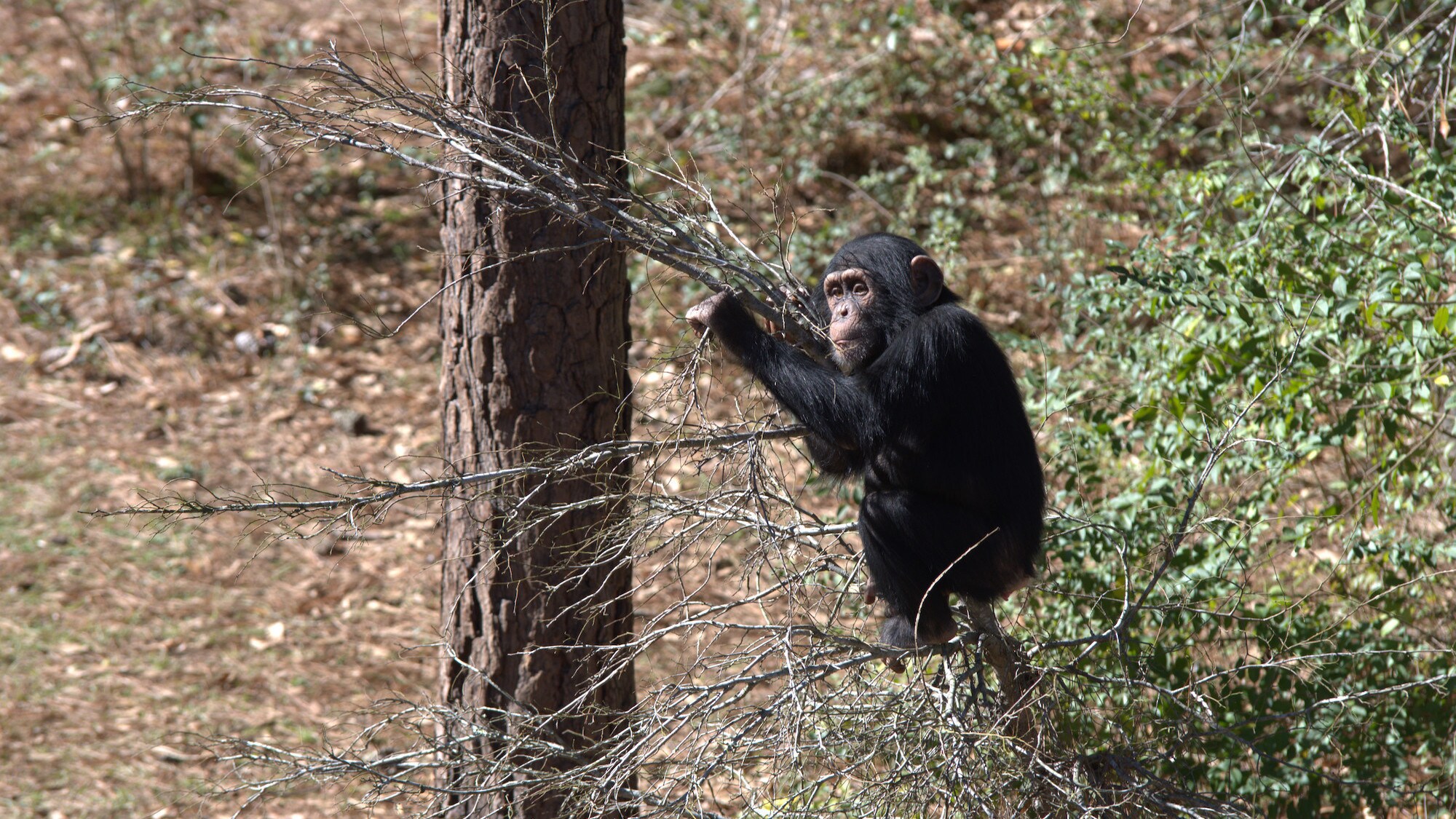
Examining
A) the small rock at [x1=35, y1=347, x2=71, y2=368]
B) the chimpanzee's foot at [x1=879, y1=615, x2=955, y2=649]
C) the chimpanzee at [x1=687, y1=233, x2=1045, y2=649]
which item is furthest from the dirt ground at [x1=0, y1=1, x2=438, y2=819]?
the chimpanzee's foot at [x1=879, y1=615, x2=955, y2=649]

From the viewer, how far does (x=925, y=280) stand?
3926 millimetres

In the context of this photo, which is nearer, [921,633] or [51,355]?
[921,633]

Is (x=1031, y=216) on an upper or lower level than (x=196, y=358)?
upper

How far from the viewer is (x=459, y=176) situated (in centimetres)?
308

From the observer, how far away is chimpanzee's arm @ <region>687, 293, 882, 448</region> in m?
3.46

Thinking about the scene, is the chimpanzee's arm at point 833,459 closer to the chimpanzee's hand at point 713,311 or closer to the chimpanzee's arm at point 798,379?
the chimpanzee's arm at point 798,379

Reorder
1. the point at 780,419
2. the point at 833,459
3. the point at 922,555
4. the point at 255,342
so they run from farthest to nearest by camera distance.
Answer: the point at 255,342
the point at 833,459
the point at 780,419
the point at 922,555

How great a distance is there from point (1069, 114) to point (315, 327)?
572 centimetres

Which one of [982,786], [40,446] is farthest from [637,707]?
[40,446]

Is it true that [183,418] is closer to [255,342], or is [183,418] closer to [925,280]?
[255,342]

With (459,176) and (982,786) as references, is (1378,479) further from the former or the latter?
(459,176)

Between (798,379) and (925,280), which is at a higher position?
(925,280)

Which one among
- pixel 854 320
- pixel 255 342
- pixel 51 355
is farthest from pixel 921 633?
pixel 51 355

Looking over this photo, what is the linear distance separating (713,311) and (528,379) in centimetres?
87
